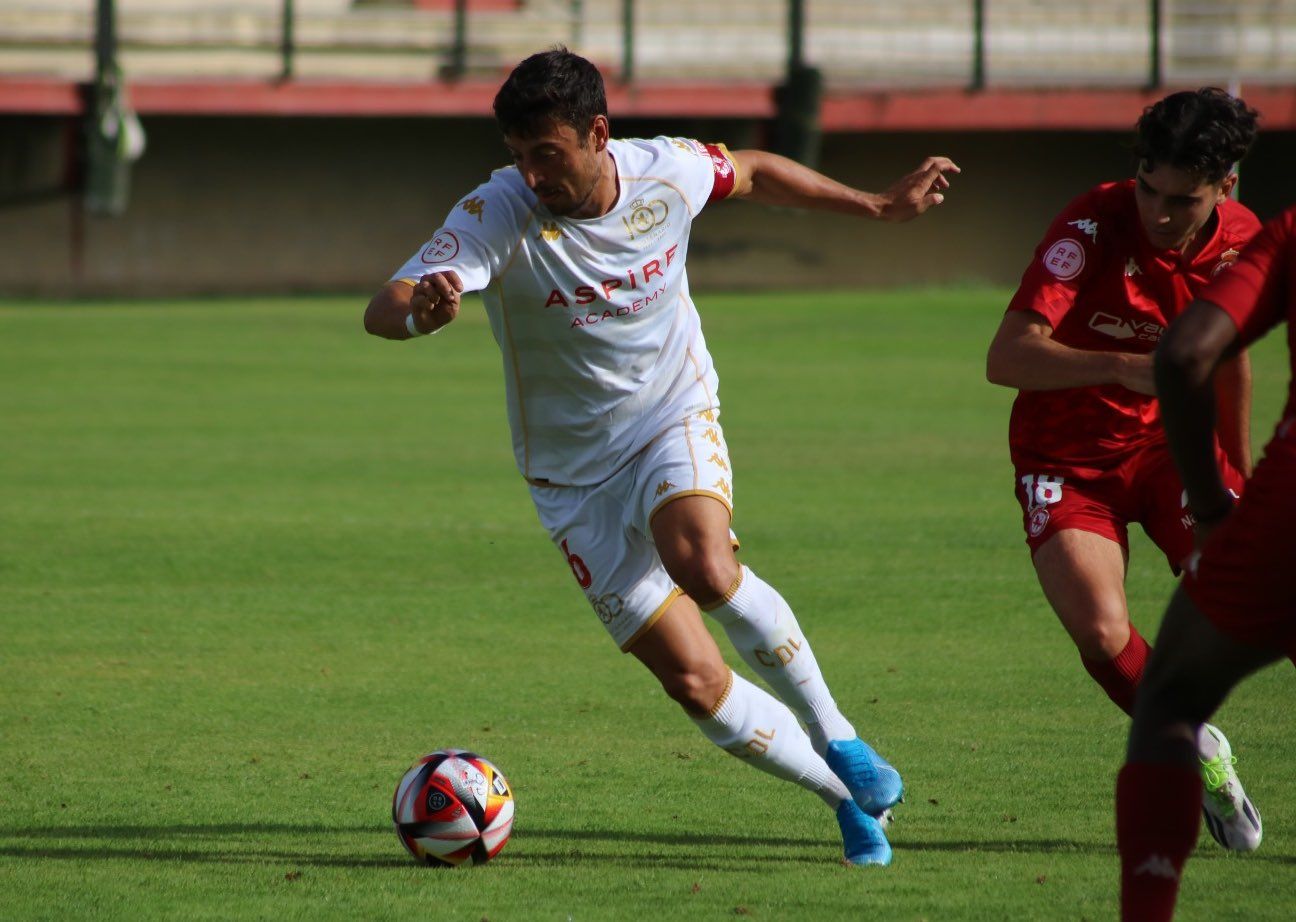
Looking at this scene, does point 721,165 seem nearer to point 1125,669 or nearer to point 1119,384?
point 1119,384

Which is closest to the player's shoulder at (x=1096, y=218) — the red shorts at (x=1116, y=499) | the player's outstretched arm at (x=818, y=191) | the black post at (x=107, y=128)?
the player's outstretched arm at (x=818, y=191)

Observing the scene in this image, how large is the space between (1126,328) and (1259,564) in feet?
6.90

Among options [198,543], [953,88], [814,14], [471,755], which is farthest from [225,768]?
[814,14]

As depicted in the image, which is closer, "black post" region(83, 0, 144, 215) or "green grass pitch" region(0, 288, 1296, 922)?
"green grass pitch" region(0, 288, 1296, 922)

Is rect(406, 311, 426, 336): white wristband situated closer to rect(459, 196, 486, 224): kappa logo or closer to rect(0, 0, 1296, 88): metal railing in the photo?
rect(459, 196, 486, 224): kappa logo

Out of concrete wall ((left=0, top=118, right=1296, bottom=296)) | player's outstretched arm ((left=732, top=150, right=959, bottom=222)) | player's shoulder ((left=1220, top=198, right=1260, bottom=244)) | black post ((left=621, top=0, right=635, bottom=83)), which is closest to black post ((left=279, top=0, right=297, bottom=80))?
concrete wall ((left=0, top=118, right=1296, bottom=296))

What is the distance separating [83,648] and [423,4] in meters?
25.8

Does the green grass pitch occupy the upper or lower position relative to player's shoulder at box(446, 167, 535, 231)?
lower

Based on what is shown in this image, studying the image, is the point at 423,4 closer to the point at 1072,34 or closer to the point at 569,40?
the point at 569,40

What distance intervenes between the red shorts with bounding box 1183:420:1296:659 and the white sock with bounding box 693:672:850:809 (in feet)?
5.77

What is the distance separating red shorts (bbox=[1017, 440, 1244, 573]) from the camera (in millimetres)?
5566

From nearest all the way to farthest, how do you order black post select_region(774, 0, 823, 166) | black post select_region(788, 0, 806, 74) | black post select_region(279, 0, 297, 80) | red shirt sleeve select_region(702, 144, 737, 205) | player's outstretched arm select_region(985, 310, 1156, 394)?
player's outstretched arm select_region(985, 310, 1156, 394)
red shirt sleeve select_region(702, 144, 737, 205)
black post select_region(279, 0, 297, 80)
black post select_region(774, 0, 823, 166)
black post select_region(788, 0, 806, 74)

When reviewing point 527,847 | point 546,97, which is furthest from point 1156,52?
point 527,847

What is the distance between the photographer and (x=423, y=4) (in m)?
32.3
